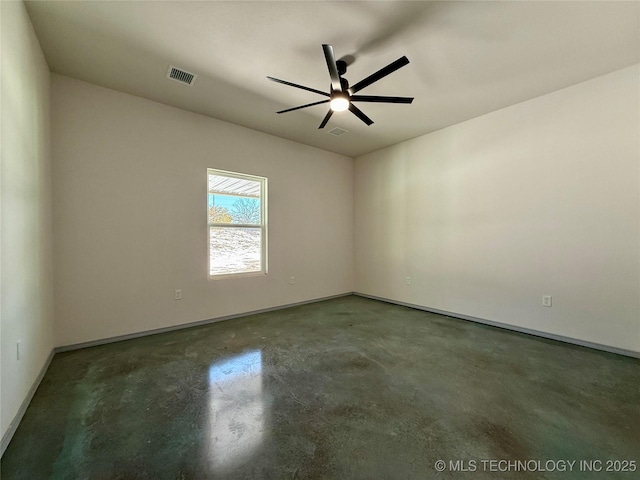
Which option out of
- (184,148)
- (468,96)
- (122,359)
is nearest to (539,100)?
(468,96)

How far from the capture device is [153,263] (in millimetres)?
3326

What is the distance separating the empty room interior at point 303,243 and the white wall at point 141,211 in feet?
0.09

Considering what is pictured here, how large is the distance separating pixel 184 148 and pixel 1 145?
2131 mm

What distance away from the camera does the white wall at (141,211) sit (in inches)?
112

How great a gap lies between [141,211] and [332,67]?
9.37 feet

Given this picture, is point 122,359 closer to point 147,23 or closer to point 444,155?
point 147,23

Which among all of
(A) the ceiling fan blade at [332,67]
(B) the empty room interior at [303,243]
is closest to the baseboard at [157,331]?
(B) the empty room interior at [303,243]

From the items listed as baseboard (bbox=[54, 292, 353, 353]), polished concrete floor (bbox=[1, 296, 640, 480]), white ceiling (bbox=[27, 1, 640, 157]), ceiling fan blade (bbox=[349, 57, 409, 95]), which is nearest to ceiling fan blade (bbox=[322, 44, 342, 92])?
ceiling fan blade (bbox=[349, 57, 409, 95])

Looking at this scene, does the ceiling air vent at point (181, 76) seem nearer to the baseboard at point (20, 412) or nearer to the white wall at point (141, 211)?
the white wall at point (141, 211)

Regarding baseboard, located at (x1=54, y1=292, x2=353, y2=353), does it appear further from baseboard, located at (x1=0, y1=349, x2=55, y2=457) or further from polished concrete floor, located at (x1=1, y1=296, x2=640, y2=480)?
baseboard, located at (x1=0, y1=349, x2=55, y2=457)

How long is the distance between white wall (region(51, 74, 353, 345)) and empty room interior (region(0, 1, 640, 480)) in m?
0.03

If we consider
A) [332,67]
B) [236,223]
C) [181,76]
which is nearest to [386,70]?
[332,67]

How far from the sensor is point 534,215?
10.8 feet

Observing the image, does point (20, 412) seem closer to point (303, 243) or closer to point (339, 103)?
point (339, 103)
